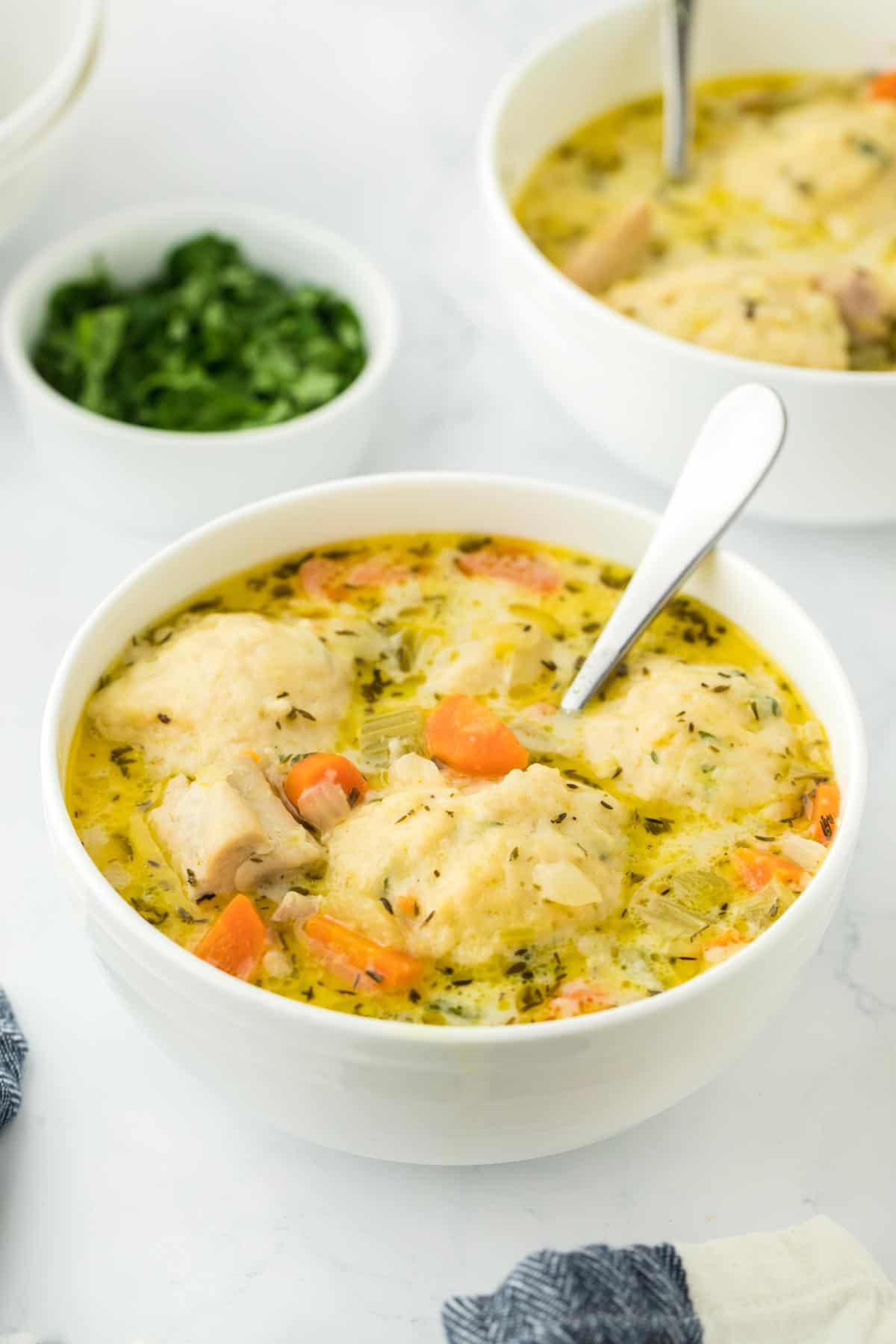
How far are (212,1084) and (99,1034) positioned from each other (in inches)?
17.5

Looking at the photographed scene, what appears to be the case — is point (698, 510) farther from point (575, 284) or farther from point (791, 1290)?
point (791, 1290)

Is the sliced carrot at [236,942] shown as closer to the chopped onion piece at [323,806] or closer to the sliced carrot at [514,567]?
the chopped onion piece at [323,806]

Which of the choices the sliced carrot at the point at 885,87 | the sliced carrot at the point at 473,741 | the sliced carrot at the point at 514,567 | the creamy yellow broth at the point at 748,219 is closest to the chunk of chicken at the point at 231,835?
the sliced carrot at the point at 473,741

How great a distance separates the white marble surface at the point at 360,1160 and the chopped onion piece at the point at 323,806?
0.49m

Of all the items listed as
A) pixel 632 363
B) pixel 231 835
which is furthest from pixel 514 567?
pixel 231 835

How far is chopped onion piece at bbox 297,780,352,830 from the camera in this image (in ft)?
8.13

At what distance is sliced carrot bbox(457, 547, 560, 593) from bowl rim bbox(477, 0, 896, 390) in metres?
0.60

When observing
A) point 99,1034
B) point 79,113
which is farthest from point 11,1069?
Result: point 79,113

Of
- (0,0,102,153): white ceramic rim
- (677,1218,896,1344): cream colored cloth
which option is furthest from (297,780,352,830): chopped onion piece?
(0,0,102,153): white ceramic rim

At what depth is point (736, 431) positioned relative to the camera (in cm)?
295

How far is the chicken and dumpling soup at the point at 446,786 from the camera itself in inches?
90.0

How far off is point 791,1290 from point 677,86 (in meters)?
2.92

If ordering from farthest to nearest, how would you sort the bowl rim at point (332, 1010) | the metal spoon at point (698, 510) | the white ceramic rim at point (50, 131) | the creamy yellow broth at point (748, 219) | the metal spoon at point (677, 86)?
the metal spoon at point (677, 86)
the white ceramic rim at point (50, 131)
the creamy yellow broth at point (748, 219)
the metal spoon at point (698, 510)
the bowl rim at point (332, 1010)

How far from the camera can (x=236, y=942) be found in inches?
89.7
